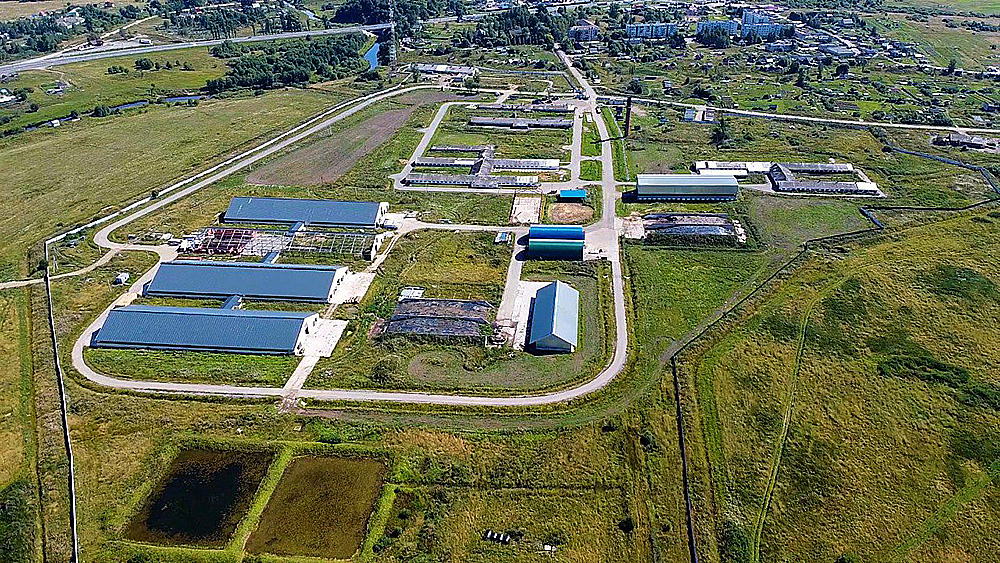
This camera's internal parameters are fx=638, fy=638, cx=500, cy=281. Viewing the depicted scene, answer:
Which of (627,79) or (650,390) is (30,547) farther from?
(627,79)

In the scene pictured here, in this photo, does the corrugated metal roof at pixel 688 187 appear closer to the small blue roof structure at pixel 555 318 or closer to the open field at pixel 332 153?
the small blue roof structure at pixel 555 318

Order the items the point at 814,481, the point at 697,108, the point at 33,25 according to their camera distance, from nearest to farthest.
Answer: the point at 814,481
the point at 697,108
the point at 33,25

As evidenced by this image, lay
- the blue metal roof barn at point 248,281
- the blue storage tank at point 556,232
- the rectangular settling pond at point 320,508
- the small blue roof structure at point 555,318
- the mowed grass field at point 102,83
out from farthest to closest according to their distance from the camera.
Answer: the mowed grass field at point 102,83 < the blue storage tank at point 556,232 < the blue metal roof barn at point 248,281 < the small blue roof structure at point 555,318 < the rectangular settling pond at point 320,508

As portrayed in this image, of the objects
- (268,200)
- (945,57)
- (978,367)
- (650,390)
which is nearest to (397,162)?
(268,200)

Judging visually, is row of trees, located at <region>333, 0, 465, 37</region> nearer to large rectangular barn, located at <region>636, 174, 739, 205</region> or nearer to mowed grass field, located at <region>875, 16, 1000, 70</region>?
mowed grass field, located at <region>875, 16, 1000, 70</region>

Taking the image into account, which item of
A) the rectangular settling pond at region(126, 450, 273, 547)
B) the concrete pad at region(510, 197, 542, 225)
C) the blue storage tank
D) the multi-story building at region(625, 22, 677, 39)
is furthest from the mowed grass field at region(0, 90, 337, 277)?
the multi-story building at region(625, 22, 677, 39)

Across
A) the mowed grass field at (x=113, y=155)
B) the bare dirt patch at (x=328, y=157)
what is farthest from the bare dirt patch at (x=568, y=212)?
the mowed grass field at (x=113, y=155)

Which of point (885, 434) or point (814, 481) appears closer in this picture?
point (814, 481)
